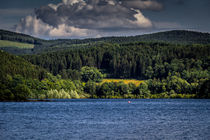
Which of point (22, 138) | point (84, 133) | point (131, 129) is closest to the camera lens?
point (22, 138)

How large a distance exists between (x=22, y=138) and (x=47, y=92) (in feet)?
475

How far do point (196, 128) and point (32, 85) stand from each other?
Result: 458ft

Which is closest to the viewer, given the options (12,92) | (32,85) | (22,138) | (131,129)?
(22,138)

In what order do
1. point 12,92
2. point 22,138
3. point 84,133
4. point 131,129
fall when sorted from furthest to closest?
1. point 12,92
2. point 131,129
3. point 84,133
4. point 22,138

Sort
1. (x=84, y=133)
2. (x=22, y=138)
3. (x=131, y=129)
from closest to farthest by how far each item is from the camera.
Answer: (x=22, y=138)
(x=84, y=133)
(x=131, y=129)

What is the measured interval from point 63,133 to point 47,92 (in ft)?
461

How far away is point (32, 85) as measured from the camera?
192250 millimetres

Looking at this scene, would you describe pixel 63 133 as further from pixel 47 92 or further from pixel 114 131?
pixel 47 92

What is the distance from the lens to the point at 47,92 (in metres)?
196

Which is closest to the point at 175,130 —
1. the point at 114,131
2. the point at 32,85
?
the point at 114,131

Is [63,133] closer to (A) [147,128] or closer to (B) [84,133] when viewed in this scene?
(B) [84,133]

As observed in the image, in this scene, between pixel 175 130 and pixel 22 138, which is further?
pixel 175 130

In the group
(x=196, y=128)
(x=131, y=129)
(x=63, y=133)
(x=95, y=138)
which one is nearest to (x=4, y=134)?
(x=63, y=133)

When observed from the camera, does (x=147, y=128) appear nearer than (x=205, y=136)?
No
